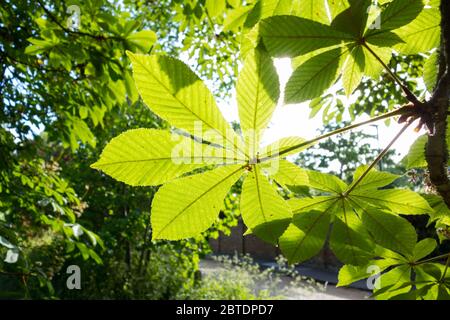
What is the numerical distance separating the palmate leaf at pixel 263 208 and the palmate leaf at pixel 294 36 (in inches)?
6.6

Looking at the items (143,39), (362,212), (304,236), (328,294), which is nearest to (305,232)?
(304,236)

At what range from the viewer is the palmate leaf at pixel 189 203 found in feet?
1.59

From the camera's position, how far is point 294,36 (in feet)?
1.65

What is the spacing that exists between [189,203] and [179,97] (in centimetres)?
14

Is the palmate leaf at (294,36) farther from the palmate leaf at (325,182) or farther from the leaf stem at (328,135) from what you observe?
the palmate leaf at (325,182)

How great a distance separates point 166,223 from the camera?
49cm

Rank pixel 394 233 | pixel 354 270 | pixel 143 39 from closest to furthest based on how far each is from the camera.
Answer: pixel 394 233
pixel 354 270
pixel 143 39

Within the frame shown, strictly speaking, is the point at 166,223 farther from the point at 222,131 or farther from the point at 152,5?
the point at 152,5

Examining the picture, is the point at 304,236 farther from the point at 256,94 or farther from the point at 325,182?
the point at 256,94

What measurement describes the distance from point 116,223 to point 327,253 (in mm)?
10565

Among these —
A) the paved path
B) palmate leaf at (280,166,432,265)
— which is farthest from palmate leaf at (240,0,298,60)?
the paved path

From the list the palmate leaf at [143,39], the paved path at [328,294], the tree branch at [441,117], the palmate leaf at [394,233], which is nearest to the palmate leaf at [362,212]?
the palmate leaf at [394,233]

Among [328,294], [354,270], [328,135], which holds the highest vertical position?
[328,135]
